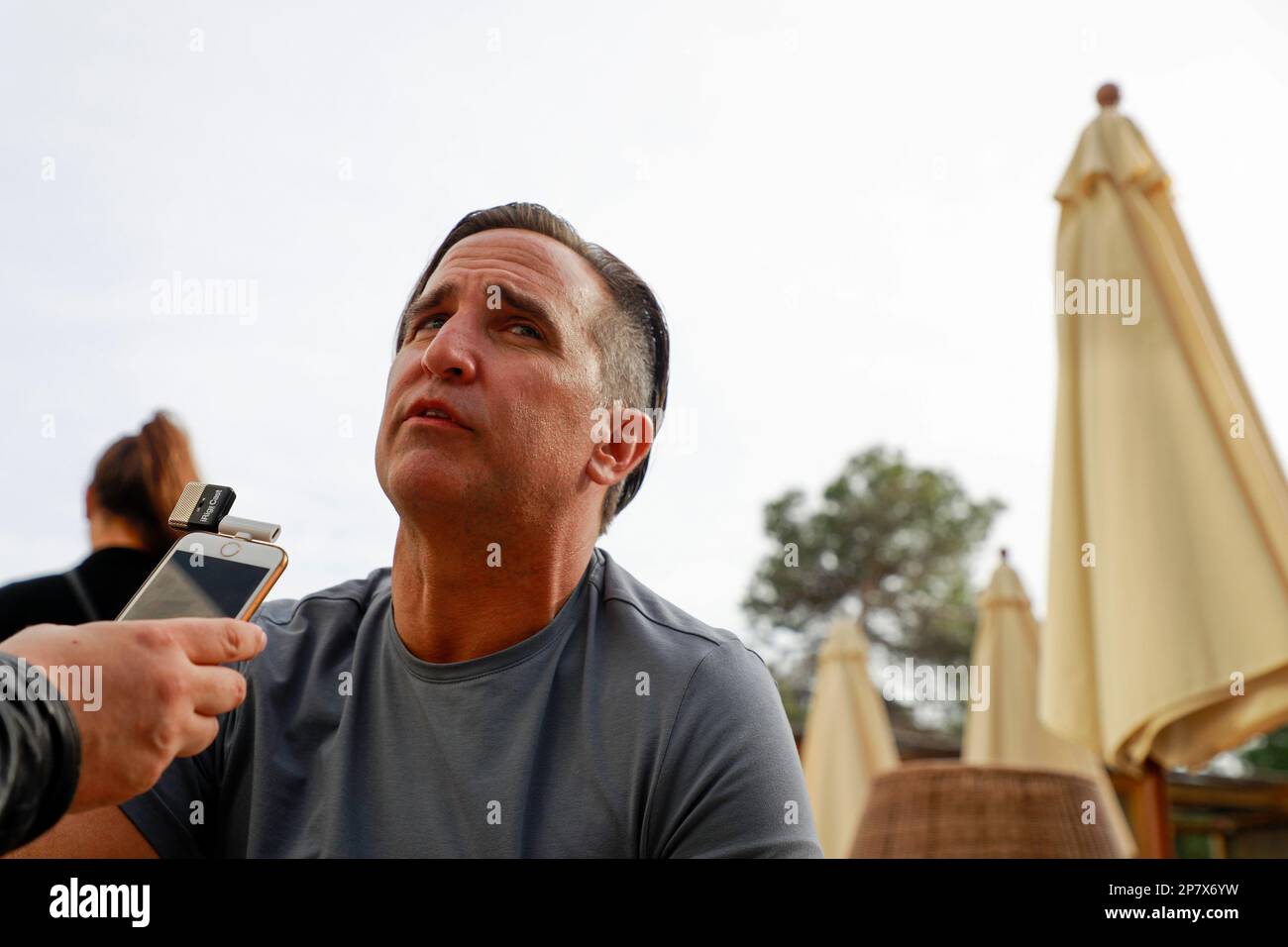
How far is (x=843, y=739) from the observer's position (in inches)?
212

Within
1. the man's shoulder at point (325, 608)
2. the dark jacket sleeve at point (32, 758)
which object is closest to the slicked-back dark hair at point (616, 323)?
the man's shoulder at point (325, 608)

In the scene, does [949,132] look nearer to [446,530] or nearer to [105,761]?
[446,530]

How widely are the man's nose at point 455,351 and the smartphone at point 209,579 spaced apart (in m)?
0.30

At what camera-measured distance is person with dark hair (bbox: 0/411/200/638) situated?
2.22 m

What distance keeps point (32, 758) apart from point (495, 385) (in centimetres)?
65

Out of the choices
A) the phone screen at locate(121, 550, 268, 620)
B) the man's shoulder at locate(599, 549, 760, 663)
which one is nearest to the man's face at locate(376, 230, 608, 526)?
the man's shoulder at locate(599, 549, 760, 663)

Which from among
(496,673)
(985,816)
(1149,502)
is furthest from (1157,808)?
(496,673)

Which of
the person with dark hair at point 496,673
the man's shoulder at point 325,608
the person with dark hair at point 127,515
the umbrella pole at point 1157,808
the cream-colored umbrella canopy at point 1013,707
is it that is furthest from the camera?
the cream-colored umbrella canopy at point 1013,707

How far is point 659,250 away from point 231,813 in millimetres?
1133

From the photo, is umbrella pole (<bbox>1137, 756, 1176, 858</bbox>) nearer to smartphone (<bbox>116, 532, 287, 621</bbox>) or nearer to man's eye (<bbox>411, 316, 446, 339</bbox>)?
man's eye (<bbox>411, 316, 446, 339</bbox>)

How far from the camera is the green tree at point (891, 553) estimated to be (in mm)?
18172

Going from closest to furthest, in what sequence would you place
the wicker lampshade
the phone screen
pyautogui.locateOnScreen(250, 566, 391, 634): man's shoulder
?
the phone screen → pyautogui.locateOnScreen(250, 566, 391, 634): man's shoulder → the wicker lampshade

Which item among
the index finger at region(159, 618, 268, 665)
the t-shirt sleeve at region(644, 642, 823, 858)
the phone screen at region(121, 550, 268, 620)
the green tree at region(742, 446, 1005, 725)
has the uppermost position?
the green tree at region(742, 446, 1005, 725)

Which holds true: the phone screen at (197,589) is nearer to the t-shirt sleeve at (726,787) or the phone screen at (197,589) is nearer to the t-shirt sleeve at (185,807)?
the t-shirt sleeve at (185,807)
